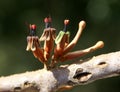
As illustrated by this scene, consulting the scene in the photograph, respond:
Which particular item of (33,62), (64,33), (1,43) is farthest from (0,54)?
(64,33)

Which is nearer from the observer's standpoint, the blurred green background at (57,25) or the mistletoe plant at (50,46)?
the mistletoe plant at (50,46)

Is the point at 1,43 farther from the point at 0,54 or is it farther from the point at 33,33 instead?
the point at 33,33

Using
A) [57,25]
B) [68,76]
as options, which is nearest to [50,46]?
[68,76]

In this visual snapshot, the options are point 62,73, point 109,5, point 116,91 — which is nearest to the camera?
point 62,73

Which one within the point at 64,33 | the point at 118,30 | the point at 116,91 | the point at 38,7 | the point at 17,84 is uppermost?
the point at 38,7

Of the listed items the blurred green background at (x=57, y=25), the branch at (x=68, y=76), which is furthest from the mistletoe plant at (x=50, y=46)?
the blurred green background at (x=57, y=25)

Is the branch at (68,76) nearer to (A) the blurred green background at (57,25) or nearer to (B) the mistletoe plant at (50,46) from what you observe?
(B) the mistletoe plant at (50,46)
